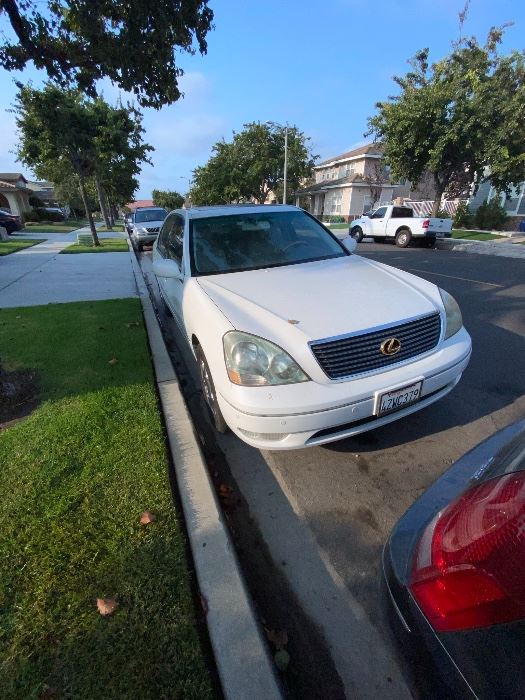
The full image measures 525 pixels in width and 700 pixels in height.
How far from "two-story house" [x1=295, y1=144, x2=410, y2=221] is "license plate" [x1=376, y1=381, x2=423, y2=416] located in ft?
113

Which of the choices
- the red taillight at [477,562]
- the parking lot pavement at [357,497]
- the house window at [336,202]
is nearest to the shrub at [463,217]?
the house window at [336,202]

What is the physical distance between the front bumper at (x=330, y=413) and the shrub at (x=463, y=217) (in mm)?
25824

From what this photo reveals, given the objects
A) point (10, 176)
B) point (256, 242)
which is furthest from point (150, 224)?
point (10, 176)

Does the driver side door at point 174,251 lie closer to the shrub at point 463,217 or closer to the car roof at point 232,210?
the car roof at point 232,210

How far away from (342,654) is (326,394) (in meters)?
1.18

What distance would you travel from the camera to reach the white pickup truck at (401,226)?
15.6m

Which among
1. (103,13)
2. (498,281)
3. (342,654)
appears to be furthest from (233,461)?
(498,281)

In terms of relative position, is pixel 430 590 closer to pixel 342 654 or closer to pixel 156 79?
pixel 342 654

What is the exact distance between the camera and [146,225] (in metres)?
15.1

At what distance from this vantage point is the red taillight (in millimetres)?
833

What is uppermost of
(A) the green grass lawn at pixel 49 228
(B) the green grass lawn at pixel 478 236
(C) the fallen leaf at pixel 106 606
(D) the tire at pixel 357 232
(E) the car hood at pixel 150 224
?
(E) the car hood at pixel 150 224

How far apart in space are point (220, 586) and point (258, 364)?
3.76ft

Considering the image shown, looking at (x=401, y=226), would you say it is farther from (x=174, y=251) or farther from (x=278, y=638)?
(x=278, y=638)

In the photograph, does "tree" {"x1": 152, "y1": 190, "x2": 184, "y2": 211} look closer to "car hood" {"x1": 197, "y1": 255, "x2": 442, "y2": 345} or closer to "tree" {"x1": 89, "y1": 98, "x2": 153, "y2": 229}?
"tree" {"x1": 89, "y1": 98, "x2": 153, "y2": 229}
